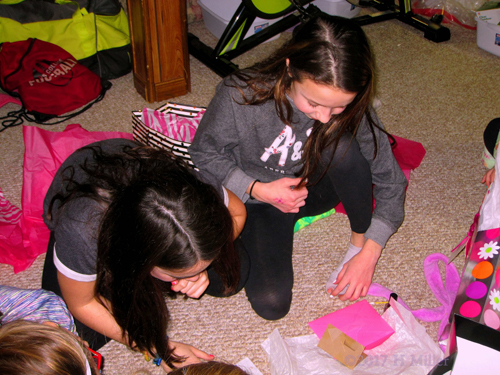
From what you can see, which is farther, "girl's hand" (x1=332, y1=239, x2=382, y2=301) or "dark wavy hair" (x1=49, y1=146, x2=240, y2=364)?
"girl's hand" (x1=332, y1=239, x2=382, y2=301)

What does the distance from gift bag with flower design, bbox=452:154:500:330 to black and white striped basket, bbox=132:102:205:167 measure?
699mm

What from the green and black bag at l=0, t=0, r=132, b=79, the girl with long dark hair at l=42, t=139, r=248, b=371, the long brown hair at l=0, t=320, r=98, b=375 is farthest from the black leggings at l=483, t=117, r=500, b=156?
the green and black bag at l=0, t=0, r=132, b=79

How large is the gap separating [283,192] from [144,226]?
1.42 ft

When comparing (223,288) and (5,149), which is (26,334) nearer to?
(223,288)

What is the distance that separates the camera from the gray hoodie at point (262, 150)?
100 cm

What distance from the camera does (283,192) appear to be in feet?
3.37

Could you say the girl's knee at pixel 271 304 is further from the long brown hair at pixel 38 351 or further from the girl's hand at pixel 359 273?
the long brown hair at pixel 38 351

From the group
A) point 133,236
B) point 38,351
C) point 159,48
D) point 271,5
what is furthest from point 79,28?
point 38,351

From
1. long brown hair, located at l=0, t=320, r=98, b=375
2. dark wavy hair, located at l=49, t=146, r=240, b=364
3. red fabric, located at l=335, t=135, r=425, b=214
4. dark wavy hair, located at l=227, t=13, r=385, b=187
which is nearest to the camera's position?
long brown hair, located at l=0, t=320, r=98, b=375

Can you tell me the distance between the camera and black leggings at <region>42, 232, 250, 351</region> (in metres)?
0.96

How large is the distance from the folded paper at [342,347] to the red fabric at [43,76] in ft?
4.00

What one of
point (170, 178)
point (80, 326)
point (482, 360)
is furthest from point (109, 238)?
point (482, 360)

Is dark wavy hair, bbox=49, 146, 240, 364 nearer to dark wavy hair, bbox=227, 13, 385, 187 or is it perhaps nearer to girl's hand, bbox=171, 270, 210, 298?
girl's hand, bbox=171, 270, 210, 298

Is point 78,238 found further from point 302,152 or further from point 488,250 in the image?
point 488,250
